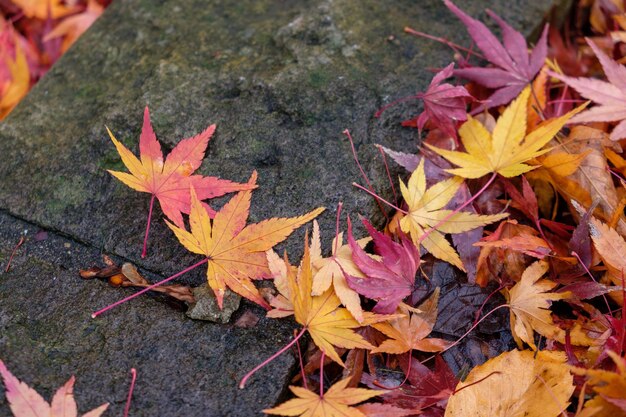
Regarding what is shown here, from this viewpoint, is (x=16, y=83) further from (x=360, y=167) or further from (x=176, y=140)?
(x=360, y=167)

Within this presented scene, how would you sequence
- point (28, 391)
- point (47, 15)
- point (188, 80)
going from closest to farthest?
point (28, 391) → point (188, 80) → point (47, 15)

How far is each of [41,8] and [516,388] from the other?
2.04 meters

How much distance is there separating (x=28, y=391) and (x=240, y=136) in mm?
722

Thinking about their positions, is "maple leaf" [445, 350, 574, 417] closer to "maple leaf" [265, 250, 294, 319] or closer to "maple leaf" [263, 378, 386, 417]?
"maple leaf" [263, 378, 386, 417]

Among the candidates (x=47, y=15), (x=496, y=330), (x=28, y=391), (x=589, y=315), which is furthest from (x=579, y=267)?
(x=47, y=15)

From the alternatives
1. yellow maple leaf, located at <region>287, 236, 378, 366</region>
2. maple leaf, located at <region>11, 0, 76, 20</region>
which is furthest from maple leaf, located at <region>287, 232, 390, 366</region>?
maple leaf, located at <region>11, 0, 76, 20</region>

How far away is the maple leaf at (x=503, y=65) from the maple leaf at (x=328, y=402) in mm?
824

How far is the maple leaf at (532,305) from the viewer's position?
1182mm

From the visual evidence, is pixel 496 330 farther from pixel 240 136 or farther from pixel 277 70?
pixel 277 70

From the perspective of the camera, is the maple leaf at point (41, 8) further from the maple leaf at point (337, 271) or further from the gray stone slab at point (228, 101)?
the maple leaf at point (337, 271)

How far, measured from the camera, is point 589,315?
1252 millimetres

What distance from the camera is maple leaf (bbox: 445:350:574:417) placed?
42.5 inches

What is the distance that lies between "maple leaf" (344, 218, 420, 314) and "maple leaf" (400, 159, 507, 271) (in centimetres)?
7

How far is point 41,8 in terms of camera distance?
2.11m
